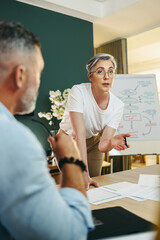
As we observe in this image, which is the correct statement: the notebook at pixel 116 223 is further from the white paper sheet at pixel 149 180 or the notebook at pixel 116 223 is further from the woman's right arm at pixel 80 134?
Result: the woman's right arm at pixel 80 134

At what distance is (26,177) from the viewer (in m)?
0.46

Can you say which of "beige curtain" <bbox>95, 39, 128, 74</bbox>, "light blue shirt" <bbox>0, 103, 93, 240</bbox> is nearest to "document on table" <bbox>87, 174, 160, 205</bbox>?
"light blue shirt" <bbox>0, 103, 93, 240</bbox>

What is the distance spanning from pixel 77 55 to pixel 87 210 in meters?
3.54

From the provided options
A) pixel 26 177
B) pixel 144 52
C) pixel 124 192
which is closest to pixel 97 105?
pixel 124 192

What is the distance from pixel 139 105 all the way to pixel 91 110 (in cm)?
195

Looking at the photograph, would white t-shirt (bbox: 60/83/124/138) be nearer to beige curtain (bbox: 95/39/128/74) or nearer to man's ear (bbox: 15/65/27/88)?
man's ear (bbox: 15/65/27/88)

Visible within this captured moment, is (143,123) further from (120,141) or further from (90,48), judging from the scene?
(120,141)

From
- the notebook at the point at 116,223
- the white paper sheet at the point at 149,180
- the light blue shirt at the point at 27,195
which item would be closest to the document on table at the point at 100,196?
the notebook at the point at 116,223

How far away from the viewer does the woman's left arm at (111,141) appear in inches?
62.2

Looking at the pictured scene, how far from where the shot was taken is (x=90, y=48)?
13.2 feet

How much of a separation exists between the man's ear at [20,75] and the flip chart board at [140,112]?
305 centimetres

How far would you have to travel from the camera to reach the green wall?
10.8 feet

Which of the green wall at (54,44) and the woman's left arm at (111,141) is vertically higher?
the green wall at (54,44)

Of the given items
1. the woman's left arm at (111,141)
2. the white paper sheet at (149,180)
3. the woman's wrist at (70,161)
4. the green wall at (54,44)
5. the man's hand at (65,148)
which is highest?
the green wall at (54,44)
